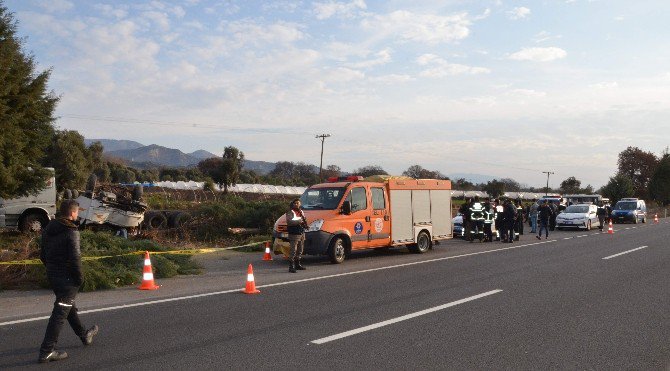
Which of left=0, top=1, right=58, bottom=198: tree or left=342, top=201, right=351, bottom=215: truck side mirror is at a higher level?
left=0, top=1, right=58, bottom=198: tree

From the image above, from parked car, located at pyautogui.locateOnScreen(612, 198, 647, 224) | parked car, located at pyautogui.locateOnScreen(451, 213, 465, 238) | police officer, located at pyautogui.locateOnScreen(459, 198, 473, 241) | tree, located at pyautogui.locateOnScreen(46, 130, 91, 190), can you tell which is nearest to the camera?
police officer, located at pyautogui.locateOnScreen(459, 198, 473, 241)

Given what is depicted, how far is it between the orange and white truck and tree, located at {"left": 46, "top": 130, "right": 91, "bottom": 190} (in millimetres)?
34943

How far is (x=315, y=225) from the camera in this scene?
1424 cm

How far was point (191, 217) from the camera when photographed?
74.0 feet

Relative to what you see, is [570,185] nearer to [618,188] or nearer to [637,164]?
[637,164]

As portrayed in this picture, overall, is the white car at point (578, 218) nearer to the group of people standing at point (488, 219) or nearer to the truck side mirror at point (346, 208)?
the group of people standing at point (488, 219)

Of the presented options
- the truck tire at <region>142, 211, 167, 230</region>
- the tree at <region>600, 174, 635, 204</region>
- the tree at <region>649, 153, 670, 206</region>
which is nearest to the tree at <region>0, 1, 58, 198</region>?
the truck tire at <region>142, 211, 167, 230</region>

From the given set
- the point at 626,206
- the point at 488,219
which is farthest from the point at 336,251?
the point at 626,206

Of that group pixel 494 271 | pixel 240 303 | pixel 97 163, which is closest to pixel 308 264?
pixel 494 271

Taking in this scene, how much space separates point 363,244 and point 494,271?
11.9 ft

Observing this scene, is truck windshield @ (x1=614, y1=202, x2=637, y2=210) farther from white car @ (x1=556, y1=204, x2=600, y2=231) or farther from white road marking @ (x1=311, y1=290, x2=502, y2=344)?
white road marking @ (x1=311, y1=290, x2=502, y2=344)

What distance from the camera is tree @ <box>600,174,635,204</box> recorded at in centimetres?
6856

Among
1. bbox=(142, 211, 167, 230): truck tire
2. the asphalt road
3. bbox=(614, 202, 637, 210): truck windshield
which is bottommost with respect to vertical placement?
the asphalt road

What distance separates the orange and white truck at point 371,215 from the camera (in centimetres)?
1447
